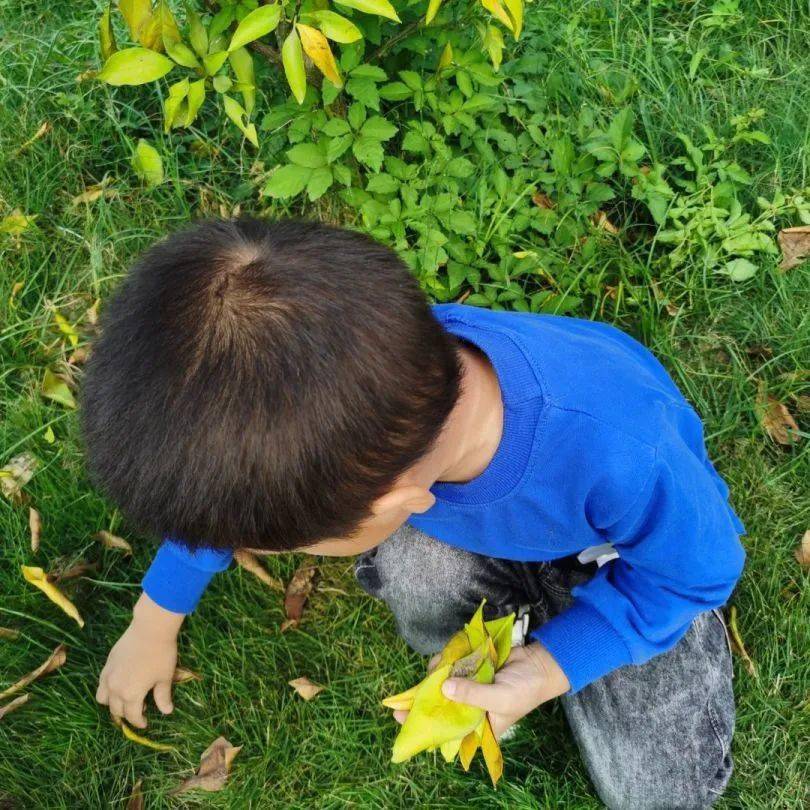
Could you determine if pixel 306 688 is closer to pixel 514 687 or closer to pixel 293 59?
pixel 514 687

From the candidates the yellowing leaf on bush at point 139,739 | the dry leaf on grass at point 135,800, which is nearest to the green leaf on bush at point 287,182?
the yellowing leaf on bush at point 139,739

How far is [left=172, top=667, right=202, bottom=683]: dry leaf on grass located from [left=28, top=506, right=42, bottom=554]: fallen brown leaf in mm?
462

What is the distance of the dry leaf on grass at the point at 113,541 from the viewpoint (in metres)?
2.13

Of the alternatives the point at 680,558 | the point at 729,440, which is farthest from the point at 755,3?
the point at 680,558

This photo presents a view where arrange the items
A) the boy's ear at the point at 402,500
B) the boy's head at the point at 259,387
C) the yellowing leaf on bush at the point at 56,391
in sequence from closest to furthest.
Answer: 1. the boy's head at the point at 259,387
2. the boy's ear at the point at 402,500
3. the yellowing leaf on bush at the point at 56,391

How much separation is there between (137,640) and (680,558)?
4.03 ft

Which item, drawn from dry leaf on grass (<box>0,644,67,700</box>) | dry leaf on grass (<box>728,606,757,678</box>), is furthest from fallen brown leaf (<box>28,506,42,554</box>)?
dry leaf on grass (<box>728,606,757,678</box>)

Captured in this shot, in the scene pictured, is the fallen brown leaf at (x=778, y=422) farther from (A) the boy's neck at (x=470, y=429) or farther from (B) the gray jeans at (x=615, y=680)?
(A) the boy's neck at (x=470, y=429)

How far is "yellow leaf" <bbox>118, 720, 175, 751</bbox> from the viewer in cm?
198

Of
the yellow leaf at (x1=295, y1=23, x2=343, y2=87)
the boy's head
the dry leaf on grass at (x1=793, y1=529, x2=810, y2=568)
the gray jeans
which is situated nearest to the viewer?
the boy's head

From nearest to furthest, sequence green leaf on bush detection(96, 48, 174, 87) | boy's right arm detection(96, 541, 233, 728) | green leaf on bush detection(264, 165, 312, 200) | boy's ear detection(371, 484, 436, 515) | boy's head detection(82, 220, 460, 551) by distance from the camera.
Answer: boy's head detection(82, 220, 460, 551) < boy's ear detection(371, 484, 436, 515) < green leaf on bush detection(96, 48, 174, 87) < boy's right arm detection(96, 541, 233, 728) < green leaf on bush detection(264, 165, 312, 200)

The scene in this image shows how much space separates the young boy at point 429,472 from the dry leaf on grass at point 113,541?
26 centimetres

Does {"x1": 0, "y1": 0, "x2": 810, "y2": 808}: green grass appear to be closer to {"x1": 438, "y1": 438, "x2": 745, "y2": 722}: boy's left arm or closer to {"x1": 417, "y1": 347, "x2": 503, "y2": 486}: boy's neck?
{"x1": 438, "y1": 438, "x2": 745, "y2": 722}: boy's left arm

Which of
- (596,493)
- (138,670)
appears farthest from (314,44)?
(138,670)
